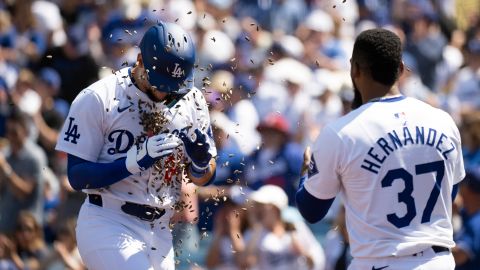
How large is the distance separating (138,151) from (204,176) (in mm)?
635

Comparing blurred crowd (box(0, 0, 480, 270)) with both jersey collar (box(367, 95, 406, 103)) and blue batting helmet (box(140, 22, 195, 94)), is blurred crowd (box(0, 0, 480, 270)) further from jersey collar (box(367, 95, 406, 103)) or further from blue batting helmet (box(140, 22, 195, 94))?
jersey collar (box(367, 95, 406, 103))

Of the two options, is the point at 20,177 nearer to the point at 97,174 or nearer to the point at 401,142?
the point at 97,174

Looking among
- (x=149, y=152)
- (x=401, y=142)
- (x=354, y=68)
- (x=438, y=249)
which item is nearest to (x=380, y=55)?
(x=354, y=68)

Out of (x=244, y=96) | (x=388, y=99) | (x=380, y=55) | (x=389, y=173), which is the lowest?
(x=244, y=96)

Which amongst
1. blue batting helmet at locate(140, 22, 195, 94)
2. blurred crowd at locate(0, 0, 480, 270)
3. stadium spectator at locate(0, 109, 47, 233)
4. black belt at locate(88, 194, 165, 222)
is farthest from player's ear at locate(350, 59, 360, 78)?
stadium spectator at locate(0, 109, 47, 233)

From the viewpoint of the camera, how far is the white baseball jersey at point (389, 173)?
6137 millimetres

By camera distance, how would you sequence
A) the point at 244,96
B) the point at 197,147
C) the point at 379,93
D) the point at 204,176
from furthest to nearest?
the point at 244,96, the point at 204,176, the point at 197,147, the point at 379,93

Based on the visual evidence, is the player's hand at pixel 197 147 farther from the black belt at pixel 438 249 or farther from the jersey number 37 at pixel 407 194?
the black belt at pixel 438 249

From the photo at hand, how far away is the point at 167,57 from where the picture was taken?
6.71 m

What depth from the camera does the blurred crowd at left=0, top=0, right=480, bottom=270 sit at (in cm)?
1099

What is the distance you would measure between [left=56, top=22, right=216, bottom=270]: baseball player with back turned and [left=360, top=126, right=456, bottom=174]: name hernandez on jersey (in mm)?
1124

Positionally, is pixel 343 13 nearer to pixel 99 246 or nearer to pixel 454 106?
pixel 454 106

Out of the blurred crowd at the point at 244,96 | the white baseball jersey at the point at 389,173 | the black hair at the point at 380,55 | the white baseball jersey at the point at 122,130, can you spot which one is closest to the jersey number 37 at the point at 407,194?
the white baseball jersey at the point at 389,173

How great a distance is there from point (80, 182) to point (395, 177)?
5.87ft
